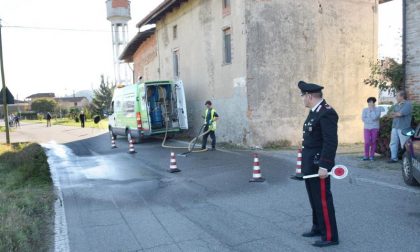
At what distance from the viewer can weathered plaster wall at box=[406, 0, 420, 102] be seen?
10.7 m

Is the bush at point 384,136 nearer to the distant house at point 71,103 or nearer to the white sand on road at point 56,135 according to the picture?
the white sand on road at point 56,135

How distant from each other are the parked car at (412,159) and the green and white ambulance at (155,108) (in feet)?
35.8

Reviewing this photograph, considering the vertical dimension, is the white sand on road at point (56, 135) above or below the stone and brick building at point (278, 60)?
below

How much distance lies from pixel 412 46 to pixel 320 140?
790 cm

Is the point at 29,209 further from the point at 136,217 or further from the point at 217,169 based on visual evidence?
the point at 217,169

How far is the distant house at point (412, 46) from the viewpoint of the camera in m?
10.7

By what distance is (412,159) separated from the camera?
7.04m

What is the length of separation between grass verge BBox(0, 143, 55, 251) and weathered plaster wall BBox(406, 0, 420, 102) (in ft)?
30.9

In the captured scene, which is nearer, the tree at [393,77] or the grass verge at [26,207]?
the grass verge at [26,207]

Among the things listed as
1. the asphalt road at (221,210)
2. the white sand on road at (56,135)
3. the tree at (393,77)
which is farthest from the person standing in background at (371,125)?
the white sand on road at (56,135)

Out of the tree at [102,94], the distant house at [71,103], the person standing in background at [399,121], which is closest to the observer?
the person standing in background at [399,121]

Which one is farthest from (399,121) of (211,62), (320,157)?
(211,62)

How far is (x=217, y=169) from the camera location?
1038cm

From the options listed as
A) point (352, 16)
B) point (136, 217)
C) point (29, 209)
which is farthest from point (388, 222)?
point (352, 16)
